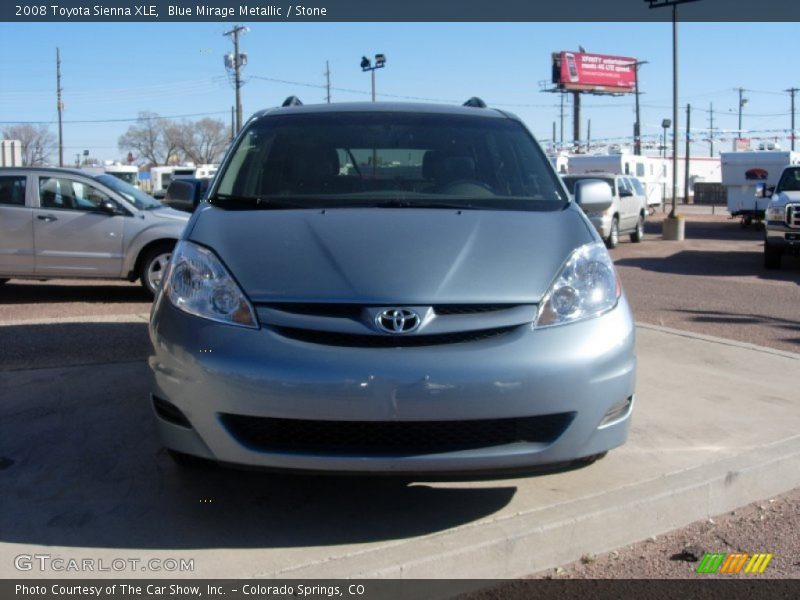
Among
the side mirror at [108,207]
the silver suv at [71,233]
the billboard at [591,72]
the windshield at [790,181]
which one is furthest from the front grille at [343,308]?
the billboard at [591,72]

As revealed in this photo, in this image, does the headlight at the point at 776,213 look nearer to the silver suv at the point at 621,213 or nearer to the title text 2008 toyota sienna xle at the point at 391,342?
the silver suv at the point at 621,213

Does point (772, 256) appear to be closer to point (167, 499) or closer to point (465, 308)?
point (465, 308)

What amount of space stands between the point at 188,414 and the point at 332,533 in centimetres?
75

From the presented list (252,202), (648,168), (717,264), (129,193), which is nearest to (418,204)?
(252,202)

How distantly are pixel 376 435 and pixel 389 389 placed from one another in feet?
0.69

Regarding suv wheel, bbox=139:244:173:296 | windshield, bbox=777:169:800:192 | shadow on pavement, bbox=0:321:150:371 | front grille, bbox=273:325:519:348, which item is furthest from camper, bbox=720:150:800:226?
front grille, bbox=273:325:519:348

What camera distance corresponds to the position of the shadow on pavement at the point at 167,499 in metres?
3.46

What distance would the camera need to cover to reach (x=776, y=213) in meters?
15.1

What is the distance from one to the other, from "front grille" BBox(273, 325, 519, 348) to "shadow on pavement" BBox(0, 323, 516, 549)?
0.52 metres

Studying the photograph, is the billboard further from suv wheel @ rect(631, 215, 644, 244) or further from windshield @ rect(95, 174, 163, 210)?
windshield @ rect(95, 174, 163, 210)

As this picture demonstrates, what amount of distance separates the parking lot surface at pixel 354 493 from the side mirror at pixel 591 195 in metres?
1.25

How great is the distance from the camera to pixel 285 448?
3.22 m

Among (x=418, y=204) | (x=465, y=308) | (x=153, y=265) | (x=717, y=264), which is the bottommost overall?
(x=717, y=264)

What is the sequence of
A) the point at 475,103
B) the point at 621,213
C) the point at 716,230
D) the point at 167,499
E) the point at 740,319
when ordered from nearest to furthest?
1. the point at 167,499
2. the point at 475,103
3. the point at 740,319
4. the point at 621,213
5. the point at 716,230
